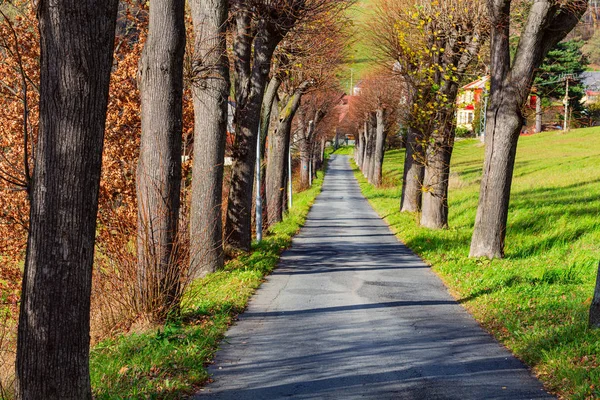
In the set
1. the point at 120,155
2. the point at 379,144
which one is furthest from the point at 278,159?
the point at 379,144

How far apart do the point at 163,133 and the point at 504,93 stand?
756 cm

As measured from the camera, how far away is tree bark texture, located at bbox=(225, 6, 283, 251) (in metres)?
15.7

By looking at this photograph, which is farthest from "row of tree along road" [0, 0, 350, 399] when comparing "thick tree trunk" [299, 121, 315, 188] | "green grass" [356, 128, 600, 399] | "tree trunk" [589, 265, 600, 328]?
"thick tree trunk" [299, 121, 315, 188]

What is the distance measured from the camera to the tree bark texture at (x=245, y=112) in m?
15.7

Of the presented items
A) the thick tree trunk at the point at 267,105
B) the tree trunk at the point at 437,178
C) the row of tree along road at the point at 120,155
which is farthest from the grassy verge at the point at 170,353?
the tree trunk at the point at 437,178

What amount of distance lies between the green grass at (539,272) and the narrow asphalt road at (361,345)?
0.30 metres

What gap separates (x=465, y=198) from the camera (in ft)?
89.7

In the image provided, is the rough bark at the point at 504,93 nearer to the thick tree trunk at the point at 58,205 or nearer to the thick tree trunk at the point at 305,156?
the thick tree trunk at the point at 58,205

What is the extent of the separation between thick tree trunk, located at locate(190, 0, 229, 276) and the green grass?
456 centimetres

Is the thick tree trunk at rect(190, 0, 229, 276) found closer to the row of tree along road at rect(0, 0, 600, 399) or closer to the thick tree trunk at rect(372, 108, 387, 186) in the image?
the row of tree along road at rect(0, 0, 600, 399)

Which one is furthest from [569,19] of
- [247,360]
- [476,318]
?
[247,360]

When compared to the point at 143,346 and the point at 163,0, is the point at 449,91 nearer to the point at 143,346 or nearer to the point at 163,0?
A: the point at 163,0

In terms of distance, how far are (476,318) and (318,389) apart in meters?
4.00

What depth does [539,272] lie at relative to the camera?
11703 millimetres
